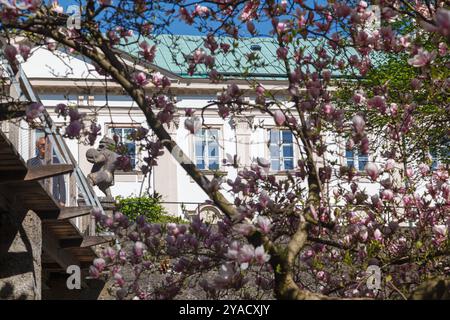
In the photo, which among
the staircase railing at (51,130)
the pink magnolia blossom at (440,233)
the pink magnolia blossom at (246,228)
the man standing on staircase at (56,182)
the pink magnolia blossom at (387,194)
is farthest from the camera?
the man standing on staircase at (56,182)

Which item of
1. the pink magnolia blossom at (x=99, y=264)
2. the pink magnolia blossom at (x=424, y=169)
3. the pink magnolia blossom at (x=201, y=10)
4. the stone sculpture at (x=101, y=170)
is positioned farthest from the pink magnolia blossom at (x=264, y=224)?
the stone sculpture at (x=101, y=170)

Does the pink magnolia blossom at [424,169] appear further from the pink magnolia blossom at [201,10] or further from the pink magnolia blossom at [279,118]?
the pink magnolia blossom at [279,118]

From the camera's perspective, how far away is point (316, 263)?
7.57m

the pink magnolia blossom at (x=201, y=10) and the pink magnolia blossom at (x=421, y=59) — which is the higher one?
the pink magnolia blossom at (x=201, y=10)

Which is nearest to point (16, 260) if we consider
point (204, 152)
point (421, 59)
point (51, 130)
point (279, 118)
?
point (51, 130)

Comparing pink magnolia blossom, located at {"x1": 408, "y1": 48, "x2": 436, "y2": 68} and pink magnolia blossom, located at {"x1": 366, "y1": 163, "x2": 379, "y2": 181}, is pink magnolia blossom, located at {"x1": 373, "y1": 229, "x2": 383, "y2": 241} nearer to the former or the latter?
pink magnolia blossom, located at {"x1": 366, "y1": 163, "x2": 379, "y2": 181}

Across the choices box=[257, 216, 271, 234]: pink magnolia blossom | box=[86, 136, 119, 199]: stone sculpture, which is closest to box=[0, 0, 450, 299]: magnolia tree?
box=[257, 216, 271, 234]: pink magnolia blossom

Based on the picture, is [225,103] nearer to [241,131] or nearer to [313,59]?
[313,59]

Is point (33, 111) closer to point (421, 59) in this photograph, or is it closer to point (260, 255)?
point (260, 255)

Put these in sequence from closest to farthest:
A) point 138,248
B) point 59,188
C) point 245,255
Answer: point 245,255, point 138,248, point 59,188

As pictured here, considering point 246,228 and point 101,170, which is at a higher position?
point 101,170

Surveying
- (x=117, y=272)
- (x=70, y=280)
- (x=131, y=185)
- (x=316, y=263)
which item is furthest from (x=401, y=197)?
(x=131, y=185)

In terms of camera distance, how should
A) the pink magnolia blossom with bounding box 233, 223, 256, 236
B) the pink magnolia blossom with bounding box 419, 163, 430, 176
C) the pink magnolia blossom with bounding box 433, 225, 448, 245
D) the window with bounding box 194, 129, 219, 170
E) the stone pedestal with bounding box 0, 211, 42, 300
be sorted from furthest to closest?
the window with bounding box 194, 129, 219, 170, the stone pedestal with bounding box 0, 211, 42, 300, the pink magnolia blossom with bounding box 419, 163, 430, 176, the pink magnolia blossom with bounding box 433, 225, 448, 245, the pink magnolia blossom with bounding box 233, 223, 256, 236
